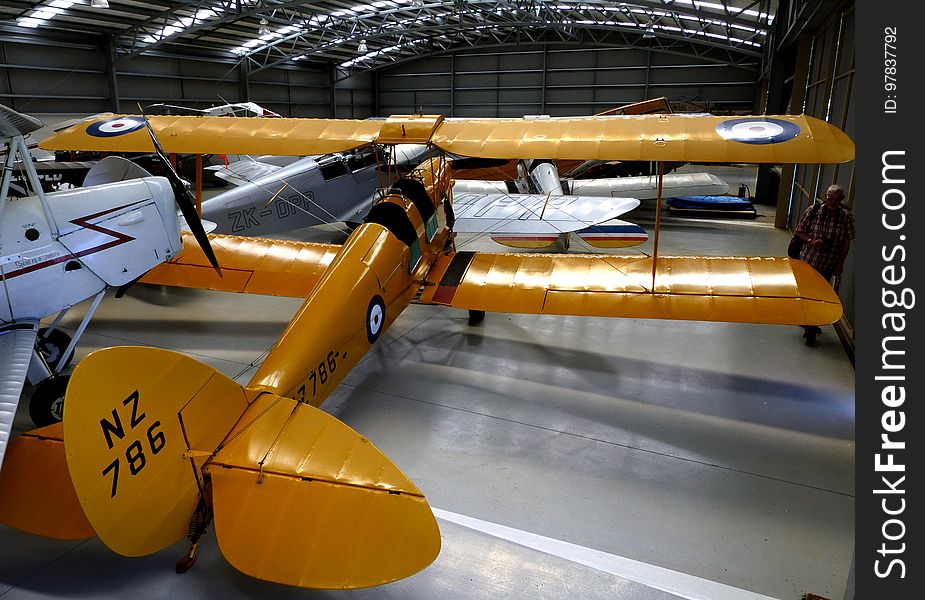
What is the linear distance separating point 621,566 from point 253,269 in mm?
Result: 4301

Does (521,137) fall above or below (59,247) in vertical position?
above

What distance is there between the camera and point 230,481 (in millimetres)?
2254

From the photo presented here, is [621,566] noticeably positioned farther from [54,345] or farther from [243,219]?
[243,219]

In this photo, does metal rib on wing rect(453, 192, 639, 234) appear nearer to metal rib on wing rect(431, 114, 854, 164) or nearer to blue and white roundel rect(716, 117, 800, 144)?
metal rib on wing rect(431, 114, 854, 164)

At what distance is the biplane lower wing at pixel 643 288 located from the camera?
4172mm

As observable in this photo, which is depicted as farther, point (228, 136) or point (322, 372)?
point (228, 136)

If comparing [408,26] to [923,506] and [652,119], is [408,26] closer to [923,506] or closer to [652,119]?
[652,119]

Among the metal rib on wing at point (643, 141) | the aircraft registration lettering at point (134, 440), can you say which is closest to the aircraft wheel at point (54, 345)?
the aircraft registration lettering at point (134, 440)

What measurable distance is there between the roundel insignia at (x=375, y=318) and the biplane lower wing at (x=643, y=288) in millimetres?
759

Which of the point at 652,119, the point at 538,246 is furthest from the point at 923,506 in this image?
the point at 538,246

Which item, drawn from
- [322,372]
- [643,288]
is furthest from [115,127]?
[643,288]

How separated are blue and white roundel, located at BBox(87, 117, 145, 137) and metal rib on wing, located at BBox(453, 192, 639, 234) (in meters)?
3.98

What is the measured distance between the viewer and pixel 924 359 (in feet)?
4.32

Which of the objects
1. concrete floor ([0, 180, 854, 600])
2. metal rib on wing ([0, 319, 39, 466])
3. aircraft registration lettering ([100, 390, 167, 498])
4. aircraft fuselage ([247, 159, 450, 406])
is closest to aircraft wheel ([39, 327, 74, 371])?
concrete floor ([0, 180, 854, 600])
